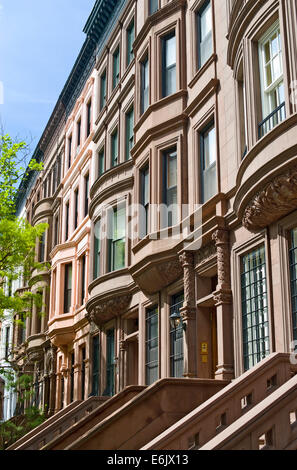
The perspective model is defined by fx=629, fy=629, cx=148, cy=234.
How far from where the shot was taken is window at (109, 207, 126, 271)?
20.6 metres

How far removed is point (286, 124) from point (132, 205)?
9.79 m

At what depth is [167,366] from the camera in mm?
15969

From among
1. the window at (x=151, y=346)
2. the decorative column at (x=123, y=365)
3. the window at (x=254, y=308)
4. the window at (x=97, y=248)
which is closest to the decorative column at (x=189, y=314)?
the window at (x=254, y=308)

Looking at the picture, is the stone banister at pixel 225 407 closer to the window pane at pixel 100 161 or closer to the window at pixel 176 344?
the window at pixel 176 344

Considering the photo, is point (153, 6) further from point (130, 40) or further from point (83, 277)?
point (83, 277)

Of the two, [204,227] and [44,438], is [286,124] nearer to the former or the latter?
[204,227]

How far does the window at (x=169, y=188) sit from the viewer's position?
54.1 feet

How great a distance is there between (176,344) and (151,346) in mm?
1989

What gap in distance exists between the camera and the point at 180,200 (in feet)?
52.4

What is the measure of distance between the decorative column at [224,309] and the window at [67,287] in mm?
16112

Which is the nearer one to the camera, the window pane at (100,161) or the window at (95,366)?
the window at (95,366)

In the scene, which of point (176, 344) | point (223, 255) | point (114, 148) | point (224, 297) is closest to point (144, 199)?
point (176, 344)

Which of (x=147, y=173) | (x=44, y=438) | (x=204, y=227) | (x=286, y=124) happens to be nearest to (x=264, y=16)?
(x=286, y=124)
